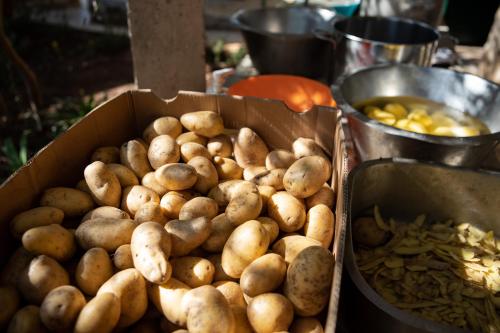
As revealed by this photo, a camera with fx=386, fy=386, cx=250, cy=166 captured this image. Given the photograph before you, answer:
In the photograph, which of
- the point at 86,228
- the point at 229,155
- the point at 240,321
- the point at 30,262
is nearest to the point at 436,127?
the point at 229,155

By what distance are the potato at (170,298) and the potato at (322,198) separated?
0.50 metres

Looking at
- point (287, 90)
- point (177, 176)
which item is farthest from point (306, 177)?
point (287, 90)

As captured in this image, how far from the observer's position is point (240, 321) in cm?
101

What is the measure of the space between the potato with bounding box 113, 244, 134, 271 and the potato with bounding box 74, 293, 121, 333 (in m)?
0.14

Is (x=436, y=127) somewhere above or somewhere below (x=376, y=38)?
below

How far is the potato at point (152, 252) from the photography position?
1.00 m

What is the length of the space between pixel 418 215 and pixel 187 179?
3.20ft

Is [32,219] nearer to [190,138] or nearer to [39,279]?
[39,279]

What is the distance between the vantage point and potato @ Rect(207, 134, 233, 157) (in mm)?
1539

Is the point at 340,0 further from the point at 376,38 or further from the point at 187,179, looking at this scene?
the point at 187,179

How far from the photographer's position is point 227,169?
1.46 m

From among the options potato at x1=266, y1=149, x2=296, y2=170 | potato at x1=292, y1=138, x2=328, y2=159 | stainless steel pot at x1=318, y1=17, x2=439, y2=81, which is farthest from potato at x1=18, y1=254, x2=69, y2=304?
stainless steel pot at x1=318, y1=17, x2=439, y2=81

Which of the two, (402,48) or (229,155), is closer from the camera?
(229,155)

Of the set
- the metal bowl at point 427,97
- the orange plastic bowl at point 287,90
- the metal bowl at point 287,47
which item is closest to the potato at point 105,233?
the metal bowl at point 427,97
